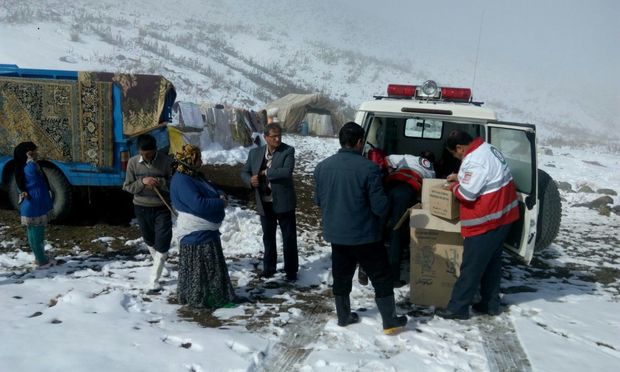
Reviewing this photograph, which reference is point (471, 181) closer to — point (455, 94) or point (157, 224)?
point (455, 94)

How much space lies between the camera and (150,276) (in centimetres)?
491

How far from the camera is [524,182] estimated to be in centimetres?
477

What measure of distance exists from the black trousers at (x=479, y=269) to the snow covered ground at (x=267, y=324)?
23 cm

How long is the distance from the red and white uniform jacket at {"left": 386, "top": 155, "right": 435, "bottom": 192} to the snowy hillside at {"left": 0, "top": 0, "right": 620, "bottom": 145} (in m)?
3.23

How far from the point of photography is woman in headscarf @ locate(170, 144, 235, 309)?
13.6 feet

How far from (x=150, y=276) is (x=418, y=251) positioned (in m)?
2.81

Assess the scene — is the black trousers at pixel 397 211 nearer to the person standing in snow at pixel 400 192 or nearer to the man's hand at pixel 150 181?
the person standing in snow at pixel 400 192

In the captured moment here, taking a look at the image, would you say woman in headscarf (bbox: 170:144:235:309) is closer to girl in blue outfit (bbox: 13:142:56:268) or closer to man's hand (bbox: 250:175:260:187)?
man's hand (bbox: 250:175:260:187)

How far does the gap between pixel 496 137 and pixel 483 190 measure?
1.65 meters

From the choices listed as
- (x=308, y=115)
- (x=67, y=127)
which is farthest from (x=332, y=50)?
(x=67, y=127)

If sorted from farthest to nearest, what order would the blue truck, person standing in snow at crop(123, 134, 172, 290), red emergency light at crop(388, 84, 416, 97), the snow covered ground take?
the blue truck, red emergency light at crop(388, 84, 416, 97), person standing in snow at crop(123, 134, 172, 290), the snow covered ground

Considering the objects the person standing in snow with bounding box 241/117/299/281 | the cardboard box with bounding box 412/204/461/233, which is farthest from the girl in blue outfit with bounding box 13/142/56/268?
the cardboard box with bounding box 412/204/461/233

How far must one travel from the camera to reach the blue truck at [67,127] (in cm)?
664

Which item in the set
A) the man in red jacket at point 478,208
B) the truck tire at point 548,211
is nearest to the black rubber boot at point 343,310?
the man in red jacket at point 478,208
